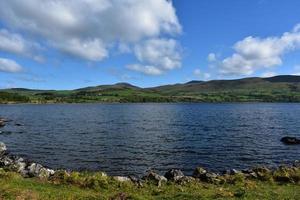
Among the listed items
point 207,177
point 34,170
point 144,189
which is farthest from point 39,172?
point 207,177

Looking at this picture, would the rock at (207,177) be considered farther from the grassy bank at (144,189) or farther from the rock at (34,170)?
the rock at (34,170)

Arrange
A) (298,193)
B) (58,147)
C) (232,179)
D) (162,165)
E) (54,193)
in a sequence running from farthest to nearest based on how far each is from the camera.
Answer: (58,147) < (162,165) < (232,179) < (298,193) < (54,193)

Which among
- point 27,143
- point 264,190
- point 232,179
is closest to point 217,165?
point 232,179

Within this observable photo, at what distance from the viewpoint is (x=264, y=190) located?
26047 mm

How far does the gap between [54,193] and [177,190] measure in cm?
884

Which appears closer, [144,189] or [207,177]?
[144,189]

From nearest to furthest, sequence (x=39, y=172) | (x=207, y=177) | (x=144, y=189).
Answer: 1. (x=144, y=189)
2. (x=39, y=172)
3. (x=207, y=177)

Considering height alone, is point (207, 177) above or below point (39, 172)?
below

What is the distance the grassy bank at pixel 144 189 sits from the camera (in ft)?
72.8

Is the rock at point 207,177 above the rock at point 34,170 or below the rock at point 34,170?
below

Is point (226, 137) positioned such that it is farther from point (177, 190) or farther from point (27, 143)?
point (177, 190)

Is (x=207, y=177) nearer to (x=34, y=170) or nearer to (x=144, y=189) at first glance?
(x=144, y=189)

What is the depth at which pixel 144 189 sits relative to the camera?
27.0 metres

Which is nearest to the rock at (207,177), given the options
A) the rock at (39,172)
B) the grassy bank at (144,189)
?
the grassy bank at (144,189)
